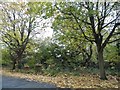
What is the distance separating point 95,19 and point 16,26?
9.89 ft

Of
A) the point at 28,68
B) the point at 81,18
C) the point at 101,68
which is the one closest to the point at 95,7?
the point at 81,18

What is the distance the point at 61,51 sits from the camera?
5.24 meters

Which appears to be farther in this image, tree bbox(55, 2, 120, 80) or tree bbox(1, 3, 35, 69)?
tree bbox(1, 3, 35, 69)

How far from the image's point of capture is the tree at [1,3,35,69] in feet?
19.6

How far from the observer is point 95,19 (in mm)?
4078

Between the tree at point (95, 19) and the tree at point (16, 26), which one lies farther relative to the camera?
the tree at point (16, 26)

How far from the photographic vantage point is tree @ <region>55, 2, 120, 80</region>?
3662 millimetres

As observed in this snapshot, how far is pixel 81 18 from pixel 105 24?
738 mm

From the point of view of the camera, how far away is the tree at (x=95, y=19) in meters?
3.66

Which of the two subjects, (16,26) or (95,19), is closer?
(95,19)

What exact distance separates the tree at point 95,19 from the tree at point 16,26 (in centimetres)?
225

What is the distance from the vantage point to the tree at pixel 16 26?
598cm

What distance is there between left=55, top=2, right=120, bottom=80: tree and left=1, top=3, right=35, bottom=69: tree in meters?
2.25

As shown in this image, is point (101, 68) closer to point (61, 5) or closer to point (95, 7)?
point (95, 7)
